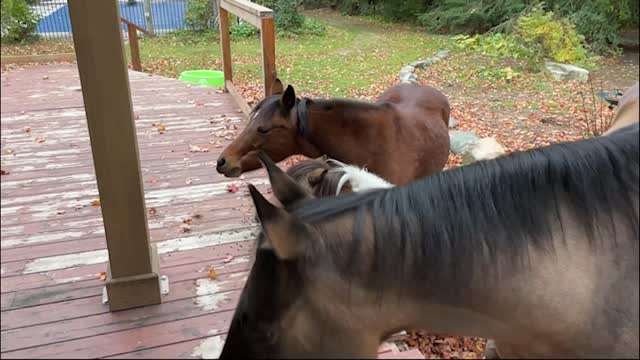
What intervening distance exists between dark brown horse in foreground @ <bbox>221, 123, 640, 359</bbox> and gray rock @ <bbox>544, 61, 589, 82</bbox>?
634 cm

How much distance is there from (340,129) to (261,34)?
148cm

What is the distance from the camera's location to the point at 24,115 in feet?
5.00

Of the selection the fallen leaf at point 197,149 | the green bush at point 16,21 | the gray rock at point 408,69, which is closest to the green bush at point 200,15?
the gray rock at point 408,69

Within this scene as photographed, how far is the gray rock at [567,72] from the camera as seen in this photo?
6.82 meters

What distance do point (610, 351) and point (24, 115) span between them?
61.9 inches

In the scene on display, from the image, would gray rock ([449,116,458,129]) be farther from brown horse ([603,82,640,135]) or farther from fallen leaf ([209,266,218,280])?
brown horse ([603,82,640,135])

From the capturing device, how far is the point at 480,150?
14.9ft

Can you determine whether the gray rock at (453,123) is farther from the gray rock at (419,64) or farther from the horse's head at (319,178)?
the horse's head at (319,178)

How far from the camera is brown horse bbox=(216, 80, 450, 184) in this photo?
9.29ft

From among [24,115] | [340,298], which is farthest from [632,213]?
[24,115]

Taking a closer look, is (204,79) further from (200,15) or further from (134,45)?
(200,15)

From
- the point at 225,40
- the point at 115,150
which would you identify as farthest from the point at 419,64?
the point at 115,150

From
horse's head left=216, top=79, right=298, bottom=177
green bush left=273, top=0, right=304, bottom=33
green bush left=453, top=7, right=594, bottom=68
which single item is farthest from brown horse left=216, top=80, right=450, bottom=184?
green bush left=273, top=0, right=304, bottom=33

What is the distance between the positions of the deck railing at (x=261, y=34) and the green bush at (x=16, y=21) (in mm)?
2212
